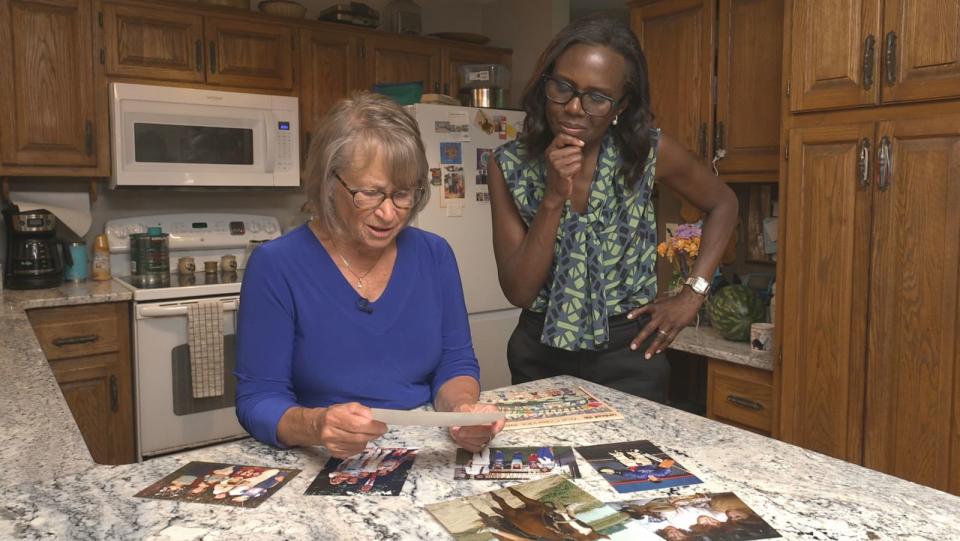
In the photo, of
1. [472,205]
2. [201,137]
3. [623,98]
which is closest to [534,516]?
[623,98]

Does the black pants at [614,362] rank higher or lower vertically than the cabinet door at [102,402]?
higher

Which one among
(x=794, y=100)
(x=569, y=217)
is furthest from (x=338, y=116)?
(x=794, y=100)

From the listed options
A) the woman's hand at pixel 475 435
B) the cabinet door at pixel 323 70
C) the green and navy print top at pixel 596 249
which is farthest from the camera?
the cabinet door at pixel 323 70

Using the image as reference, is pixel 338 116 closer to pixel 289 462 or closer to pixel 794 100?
pixel 289 462

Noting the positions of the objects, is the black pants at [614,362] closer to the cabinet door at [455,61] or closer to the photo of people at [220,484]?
the photo of people at [220,484]

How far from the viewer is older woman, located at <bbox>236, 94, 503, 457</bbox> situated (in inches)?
44.8

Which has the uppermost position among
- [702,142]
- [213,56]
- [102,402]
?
[213,56]

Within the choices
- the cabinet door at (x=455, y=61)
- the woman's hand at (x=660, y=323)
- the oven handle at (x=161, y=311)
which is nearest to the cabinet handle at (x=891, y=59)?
the woman's hand at (x=660, y=323)

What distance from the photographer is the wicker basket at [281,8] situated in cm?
347

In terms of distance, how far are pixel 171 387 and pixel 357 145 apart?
7.52 feet

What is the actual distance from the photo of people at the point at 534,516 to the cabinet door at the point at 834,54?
1.70 m

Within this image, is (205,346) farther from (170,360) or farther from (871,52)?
(871,52)

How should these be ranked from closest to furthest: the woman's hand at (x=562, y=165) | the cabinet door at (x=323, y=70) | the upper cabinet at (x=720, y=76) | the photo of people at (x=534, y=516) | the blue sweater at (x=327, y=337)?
the photo of people at (x=534, y=516) < the blue sweater at (x=327, y=337) < the woman's hand at (x=562, y=165) < the upper cabinet at (x=720, y=76) < the cabinet door at (x=323, y=70)

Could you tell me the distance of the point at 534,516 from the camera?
81cm
